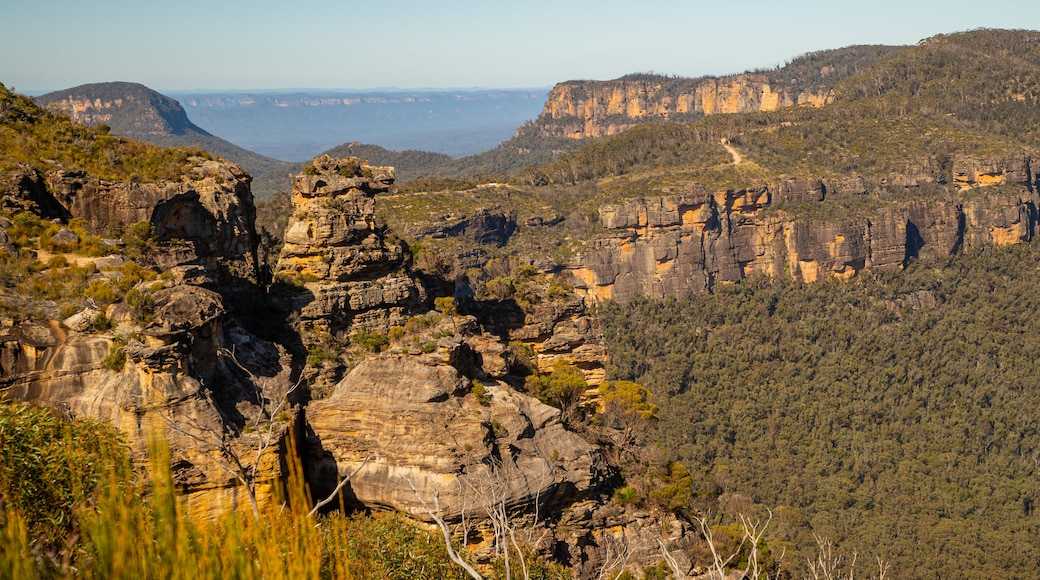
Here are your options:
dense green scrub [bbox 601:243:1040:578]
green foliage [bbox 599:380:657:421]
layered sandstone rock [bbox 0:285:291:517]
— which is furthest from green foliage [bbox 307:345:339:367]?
dense green scrub [bbox 601:243:1040:578]

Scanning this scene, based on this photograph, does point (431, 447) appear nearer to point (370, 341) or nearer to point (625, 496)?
point (370, 341)

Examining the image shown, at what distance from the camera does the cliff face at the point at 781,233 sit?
99.8 metres

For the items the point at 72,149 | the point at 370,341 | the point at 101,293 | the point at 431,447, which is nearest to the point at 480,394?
the point at 431,447

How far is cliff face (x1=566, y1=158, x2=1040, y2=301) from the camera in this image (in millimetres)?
99812

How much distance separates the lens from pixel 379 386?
79.8ft

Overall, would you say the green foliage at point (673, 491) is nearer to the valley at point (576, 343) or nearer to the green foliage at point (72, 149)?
the valley at point (576, 343)

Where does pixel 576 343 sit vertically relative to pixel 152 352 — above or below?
below

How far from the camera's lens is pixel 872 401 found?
79812mm

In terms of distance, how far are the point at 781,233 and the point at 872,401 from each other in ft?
108

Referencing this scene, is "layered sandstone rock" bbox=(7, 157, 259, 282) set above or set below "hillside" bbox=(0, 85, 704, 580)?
above

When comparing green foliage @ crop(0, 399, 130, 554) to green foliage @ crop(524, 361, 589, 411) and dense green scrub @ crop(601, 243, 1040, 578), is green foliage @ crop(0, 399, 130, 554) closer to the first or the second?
green foliage @ crop(524, 361, 589, 411)

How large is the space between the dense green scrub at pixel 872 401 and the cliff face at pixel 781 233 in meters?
2.60

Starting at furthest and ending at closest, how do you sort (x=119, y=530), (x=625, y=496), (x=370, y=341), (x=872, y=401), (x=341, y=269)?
(x=872, y=401) < (x=341, y=269) < (x=370, y=341) < (x=625, y=496) < (x=119, y=530)

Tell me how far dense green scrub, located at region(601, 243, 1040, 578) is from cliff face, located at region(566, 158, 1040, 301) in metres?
2.60
